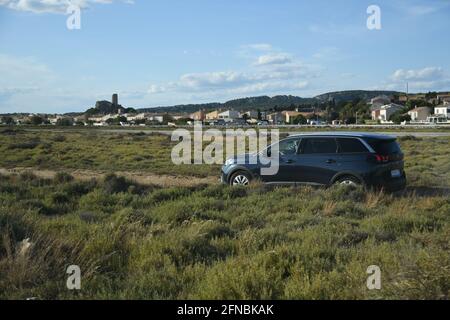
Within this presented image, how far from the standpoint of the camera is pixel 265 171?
12625 mm

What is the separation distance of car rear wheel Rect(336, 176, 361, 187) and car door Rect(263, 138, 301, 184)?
103cm

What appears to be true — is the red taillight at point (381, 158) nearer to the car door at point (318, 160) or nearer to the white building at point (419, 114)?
the car door at point (318, 160)

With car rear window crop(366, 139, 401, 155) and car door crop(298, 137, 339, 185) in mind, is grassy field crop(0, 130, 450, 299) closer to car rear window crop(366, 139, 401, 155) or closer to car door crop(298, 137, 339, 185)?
car door crop(298, 137, 339, 185)

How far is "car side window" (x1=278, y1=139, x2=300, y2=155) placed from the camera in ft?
40.9

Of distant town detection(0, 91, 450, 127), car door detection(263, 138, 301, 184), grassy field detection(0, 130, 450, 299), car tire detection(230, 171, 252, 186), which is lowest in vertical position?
grassy field detection(0, 130, 450, 299)

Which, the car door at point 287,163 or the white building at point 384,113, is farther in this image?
the white building at point 384,113

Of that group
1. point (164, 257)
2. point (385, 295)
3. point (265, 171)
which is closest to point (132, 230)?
point (164, 257)

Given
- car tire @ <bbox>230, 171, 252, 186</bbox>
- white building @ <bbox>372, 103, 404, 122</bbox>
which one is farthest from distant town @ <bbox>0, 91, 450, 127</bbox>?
car tire @ <bbox>230, 171, 252, 186</bbox>

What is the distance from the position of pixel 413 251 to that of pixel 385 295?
1.82 meters

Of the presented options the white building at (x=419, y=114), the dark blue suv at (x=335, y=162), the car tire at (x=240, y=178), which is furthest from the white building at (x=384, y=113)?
the dark blue suv at (x=335, y=162)

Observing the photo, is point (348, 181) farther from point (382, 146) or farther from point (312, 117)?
point (312, 117)

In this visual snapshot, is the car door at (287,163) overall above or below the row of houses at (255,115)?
below

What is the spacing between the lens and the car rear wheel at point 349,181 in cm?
1155

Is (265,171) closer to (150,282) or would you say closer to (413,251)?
(413,251)
